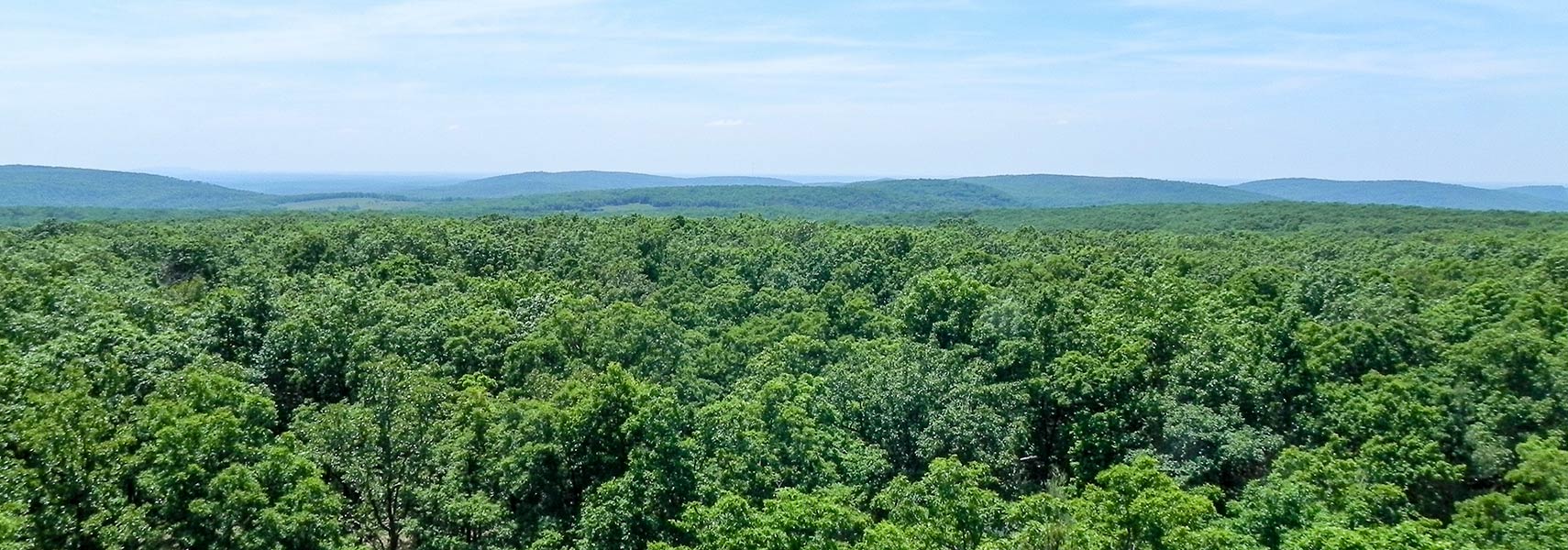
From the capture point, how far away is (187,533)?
1988 cm

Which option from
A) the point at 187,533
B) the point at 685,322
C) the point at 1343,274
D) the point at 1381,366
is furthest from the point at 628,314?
the point at 1343,274

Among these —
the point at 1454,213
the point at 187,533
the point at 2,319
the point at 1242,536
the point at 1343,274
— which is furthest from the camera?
the point at 1454,213

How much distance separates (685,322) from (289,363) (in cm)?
1679

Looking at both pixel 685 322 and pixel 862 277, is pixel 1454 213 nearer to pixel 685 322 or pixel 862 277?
pixel 862 277

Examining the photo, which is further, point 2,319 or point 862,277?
point 862,277

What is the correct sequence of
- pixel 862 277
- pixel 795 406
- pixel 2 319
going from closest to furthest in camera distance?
pixel 795 406
pixel 2 319
pixel 862 277

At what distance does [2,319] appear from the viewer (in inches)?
1182

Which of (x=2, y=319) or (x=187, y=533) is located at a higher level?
(x=2, y=319)

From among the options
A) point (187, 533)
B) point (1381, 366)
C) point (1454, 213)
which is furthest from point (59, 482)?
point (1454, 213)

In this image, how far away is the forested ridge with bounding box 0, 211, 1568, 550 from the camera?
1975 cm

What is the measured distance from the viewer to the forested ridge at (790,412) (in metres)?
19.8

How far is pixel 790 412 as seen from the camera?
84.4ft

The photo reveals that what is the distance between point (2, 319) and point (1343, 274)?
174 feet

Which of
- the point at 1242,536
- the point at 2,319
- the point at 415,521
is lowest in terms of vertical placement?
the point at 415,521
